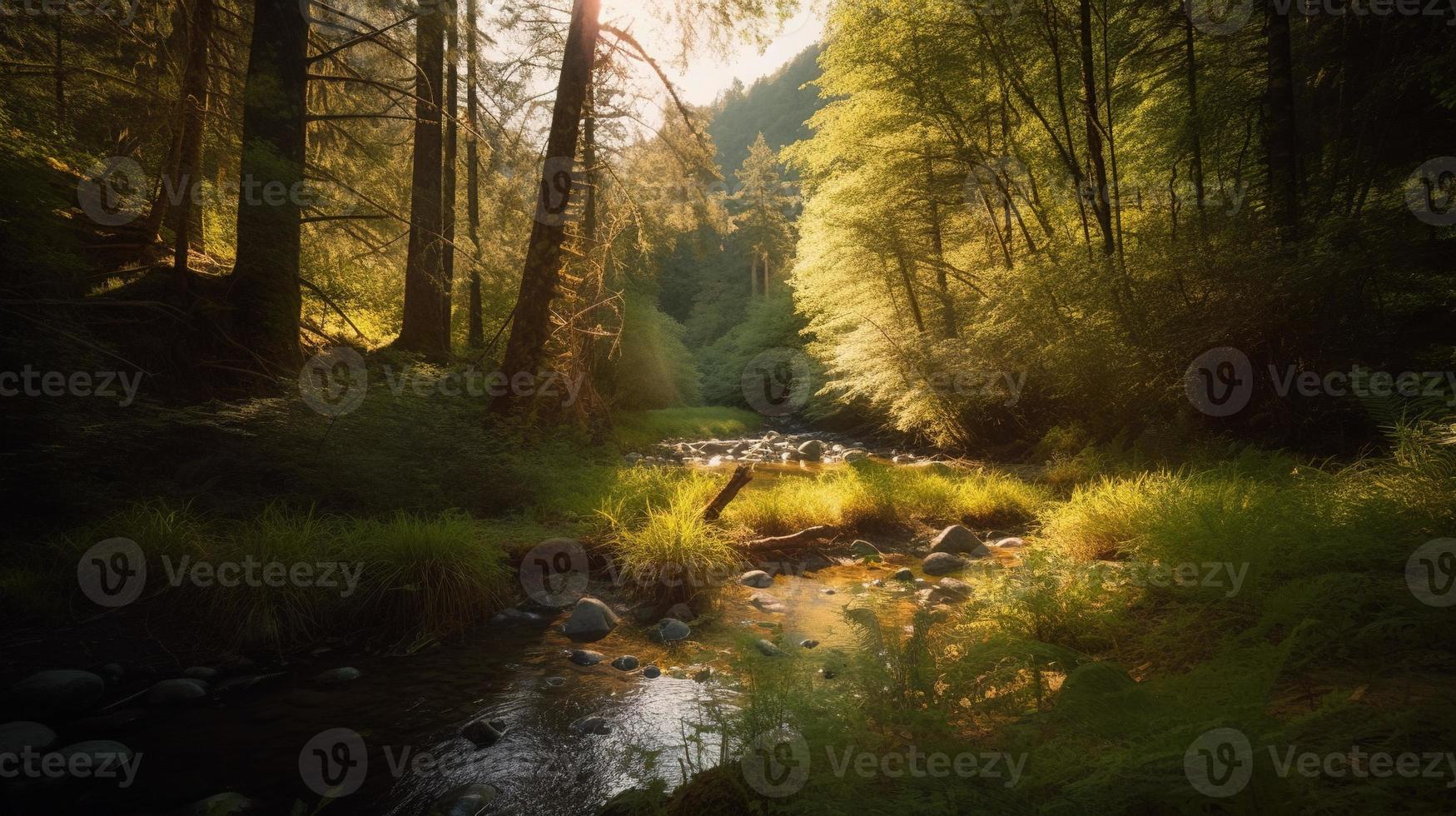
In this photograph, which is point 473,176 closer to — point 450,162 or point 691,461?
point 450,162

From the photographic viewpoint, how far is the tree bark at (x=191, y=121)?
5.56m

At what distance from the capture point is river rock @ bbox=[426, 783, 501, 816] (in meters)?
2.53

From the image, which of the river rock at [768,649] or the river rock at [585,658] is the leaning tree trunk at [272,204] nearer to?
the river rock at [585,658]

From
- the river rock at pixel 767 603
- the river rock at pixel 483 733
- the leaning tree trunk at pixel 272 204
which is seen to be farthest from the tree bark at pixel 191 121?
the river rock at pixel 767 603

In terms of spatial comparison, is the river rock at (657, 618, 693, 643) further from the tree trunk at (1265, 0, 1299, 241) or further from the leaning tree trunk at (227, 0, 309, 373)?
the tree trunk at (1265, 0, 1299, 241)

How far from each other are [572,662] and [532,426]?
4209mm

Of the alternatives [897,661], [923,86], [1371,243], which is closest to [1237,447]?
[1371,243]

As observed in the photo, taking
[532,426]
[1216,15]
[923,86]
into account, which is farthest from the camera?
[923,86]

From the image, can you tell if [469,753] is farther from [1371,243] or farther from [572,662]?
[1371,243]

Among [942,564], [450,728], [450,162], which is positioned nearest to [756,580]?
[942,564]

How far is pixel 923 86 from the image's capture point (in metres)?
11.7

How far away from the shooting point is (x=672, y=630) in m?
4.44

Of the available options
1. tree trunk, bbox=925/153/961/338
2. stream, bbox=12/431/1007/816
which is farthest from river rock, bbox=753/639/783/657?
tree trunk, bbox=925/153/961/338

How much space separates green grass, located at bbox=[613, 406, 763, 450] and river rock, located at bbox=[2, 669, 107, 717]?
9159 mm
